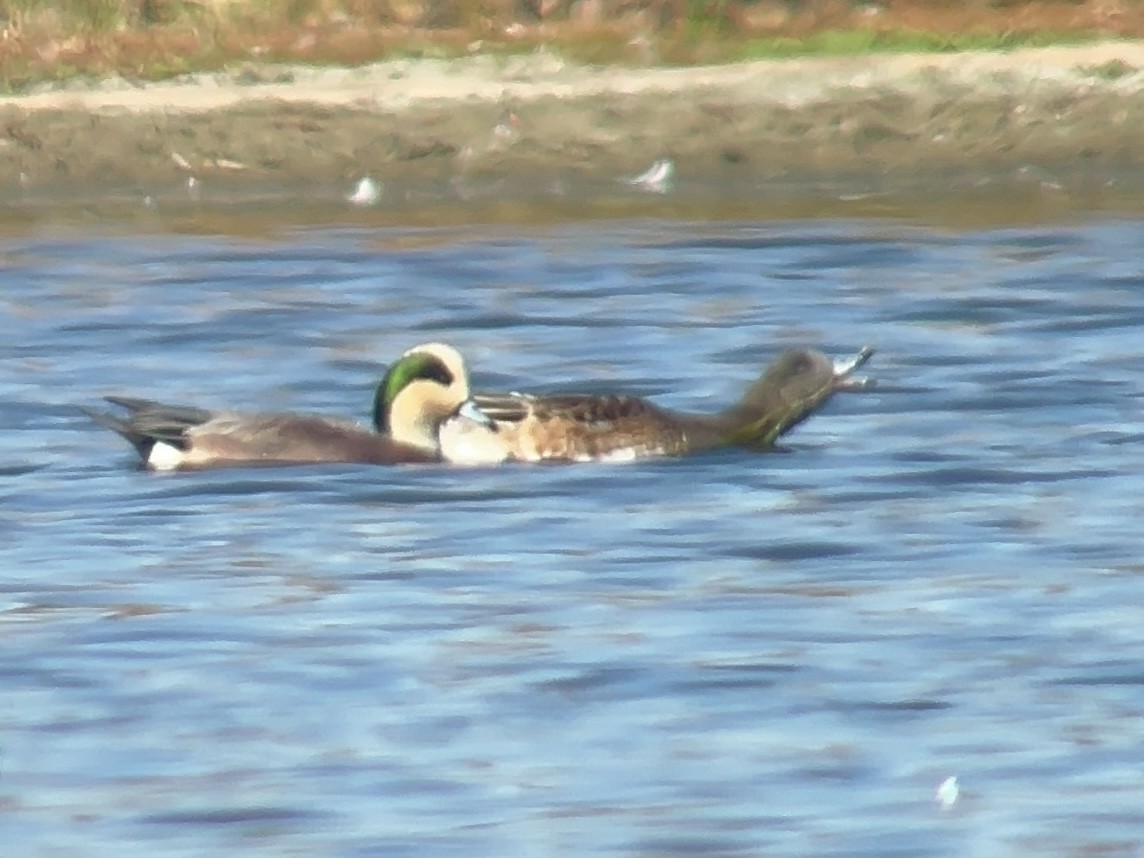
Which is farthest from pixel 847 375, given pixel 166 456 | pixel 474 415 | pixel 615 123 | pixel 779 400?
pixel 615 123

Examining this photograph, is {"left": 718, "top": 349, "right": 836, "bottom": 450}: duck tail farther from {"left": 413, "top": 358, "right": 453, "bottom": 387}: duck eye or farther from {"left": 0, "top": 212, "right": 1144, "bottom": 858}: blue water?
{"left": 413, "top": 358, "right": 453, "bottom": 387}: duck eye

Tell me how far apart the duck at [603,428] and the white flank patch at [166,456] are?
746mm

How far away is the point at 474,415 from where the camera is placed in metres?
10.1

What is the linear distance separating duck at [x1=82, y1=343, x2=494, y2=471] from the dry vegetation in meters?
6.21

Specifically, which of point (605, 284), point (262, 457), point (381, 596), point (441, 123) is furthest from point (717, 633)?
point (441, 123)

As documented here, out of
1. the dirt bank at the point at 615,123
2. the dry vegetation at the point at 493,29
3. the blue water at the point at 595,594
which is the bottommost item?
the blue water at the point at 595,594

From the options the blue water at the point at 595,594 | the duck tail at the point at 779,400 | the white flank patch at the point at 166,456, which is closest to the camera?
the blue water at the point at 595,594

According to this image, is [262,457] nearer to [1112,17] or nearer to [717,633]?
[717,633]

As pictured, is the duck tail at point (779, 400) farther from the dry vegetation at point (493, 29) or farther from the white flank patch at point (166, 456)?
the dry vegetation at point (493, 29)

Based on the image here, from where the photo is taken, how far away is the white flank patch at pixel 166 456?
990 cm

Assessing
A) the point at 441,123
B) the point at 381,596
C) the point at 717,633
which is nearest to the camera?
the point at 717,633

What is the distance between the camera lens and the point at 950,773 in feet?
19.8

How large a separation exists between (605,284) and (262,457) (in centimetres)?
410

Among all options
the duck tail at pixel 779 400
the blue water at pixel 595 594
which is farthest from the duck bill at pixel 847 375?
the blue water at pixel 595 594
